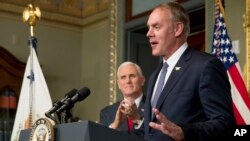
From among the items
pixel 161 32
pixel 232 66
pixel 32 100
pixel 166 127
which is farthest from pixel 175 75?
pixel 32 100

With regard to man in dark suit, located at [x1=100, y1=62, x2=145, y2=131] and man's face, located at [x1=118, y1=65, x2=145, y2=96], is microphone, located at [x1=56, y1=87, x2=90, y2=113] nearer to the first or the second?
man in dark suit, located at [x1=100, y1=62, x2=145, y2=131]

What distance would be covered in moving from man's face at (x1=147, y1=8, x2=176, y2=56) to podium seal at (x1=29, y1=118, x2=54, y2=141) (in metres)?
0.57

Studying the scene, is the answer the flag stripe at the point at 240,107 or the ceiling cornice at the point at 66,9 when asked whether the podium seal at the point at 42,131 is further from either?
the ceiling cornice at the point at 66,9

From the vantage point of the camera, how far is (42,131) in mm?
1777

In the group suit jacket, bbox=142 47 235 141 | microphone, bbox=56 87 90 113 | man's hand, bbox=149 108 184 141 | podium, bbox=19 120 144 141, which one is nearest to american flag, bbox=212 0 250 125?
suit jacket, bbox=142 47 235 141

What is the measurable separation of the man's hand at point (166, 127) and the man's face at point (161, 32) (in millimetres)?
455

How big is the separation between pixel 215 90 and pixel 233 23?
272cm

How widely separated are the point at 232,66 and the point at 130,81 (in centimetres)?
95

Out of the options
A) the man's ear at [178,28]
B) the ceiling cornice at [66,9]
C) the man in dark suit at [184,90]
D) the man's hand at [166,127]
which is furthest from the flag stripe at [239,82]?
the ceiling cornice at [66,9]

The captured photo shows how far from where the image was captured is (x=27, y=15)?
542 centimetres

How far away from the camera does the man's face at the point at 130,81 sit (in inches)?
138

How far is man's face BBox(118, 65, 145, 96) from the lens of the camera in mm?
3510

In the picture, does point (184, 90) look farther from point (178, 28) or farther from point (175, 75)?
point (178, 28)

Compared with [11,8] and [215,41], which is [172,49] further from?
[11,8]
